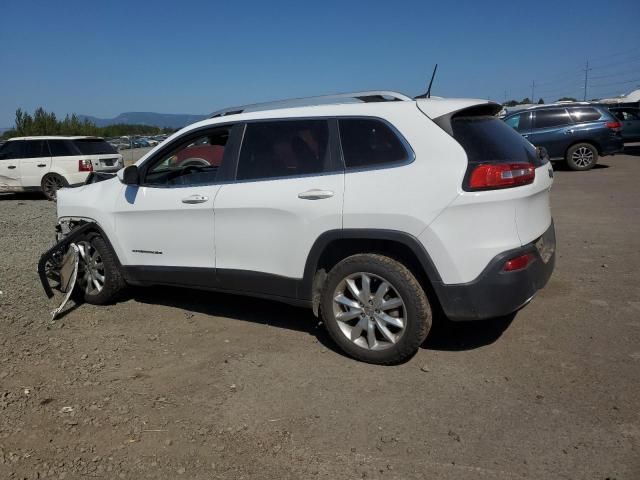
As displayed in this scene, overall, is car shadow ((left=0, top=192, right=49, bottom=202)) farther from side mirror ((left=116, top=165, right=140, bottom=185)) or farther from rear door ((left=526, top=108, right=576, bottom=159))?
rear door ((left=526, top=108, right=576, bottom=159))

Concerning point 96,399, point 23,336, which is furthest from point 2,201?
point 96,399

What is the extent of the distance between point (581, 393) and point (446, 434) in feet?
3.15

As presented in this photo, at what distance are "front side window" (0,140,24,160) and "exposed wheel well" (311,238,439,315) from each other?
43.2 ft

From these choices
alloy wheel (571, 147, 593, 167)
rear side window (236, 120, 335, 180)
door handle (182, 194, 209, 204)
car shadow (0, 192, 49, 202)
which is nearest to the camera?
rear side window (236, 120, 335, 180)

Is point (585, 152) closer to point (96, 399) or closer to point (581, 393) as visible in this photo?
point (581, 393)

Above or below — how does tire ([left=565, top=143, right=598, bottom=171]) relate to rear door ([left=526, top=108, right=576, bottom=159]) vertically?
below

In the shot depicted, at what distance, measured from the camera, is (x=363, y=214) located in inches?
143

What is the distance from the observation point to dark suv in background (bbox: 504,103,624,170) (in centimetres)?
1426

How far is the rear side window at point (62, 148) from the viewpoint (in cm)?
1415

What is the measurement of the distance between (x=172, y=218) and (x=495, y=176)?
2.61m

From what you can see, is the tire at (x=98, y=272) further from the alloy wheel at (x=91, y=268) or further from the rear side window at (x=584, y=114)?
the rear side window at (x=584, y=114)

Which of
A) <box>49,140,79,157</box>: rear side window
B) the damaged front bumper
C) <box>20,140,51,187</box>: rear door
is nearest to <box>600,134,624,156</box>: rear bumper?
the damaged front bumper

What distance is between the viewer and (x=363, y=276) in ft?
12.2

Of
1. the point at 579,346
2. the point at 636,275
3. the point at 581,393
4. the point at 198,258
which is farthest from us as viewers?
the point at 636,275
